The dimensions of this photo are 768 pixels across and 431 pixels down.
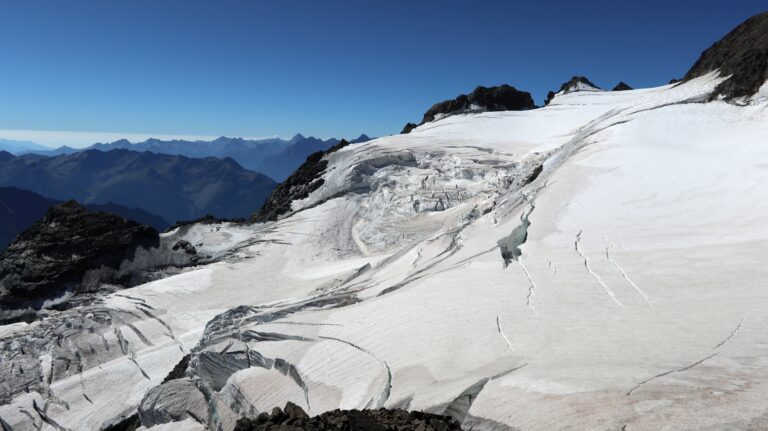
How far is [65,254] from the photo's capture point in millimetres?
29906

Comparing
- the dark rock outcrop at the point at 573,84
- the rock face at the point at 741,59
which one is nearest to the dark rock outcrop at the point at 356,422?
the rock face at the point at 741,59

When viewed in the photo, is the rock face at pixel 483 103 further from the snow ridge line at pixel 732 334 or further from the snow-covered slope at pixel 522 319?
the snow ridge line at pixel 732 334

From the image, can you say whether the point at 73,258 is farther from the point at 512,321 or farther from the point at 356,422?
the point at 356,422

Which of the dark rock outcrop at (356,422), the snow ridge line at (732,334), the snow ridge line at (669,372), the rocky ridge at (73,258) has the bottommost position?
the rocky ridge at (73,258)

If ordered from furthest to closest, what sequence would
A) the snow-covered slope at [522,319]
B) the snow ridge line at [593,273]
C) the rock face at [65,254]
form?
1. the rock face at [65,254]
2. the snow ridge line at [593,273]
3. the snow-covered slope at [522,319]

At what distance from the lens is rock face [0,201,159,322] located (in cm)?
2741

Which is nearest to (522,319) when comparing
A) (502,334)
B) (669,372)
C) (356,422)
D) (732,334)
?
(502,334)

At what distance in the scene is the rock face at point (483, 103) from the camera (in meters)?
64.4

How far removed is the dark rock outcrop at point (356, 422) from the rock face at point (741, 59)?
27.0 m

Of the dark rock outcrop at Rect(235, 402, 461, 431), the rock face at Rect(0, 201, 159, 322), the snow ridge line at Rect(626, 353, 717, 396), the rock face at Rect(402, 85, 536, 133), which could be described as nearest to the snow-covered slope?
the snow ridge line at Rect(626, 353, 717, 396)

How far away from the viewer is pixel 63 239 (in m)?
30.7

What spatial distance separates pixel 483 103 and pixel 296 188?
35.0 m

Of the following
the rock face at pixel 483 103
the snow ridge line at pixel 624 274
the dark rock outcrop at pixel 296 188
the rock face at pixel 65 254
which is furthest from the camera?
the rock face at pixel 483 103

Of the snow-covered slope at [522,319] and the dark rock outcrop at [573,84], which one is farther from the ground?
the dark rock outcrop at [573,84]
